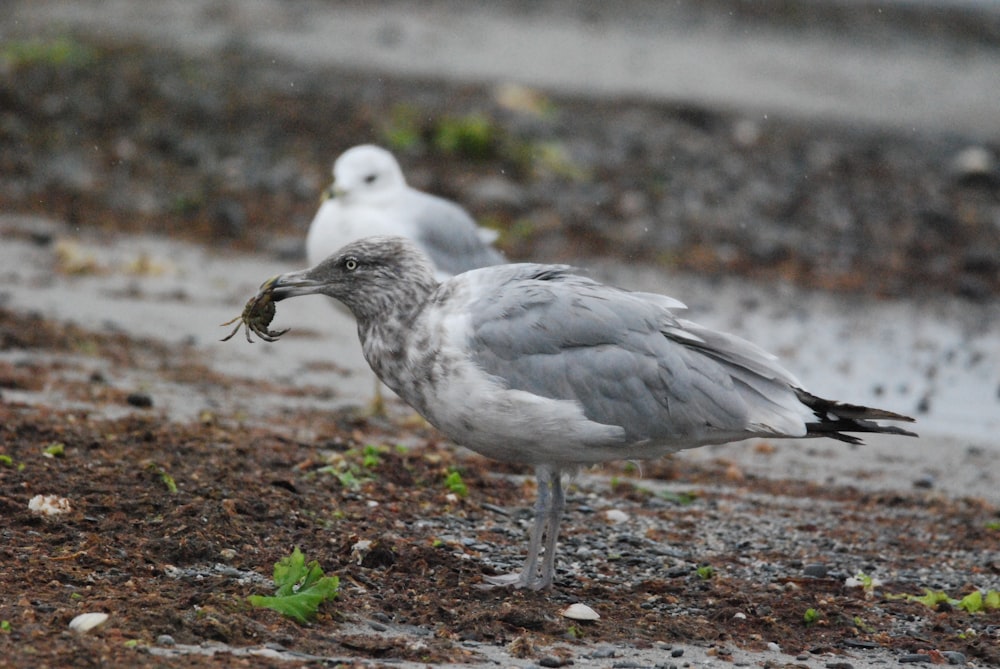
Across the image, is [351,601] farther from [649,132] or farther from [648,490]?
[649,132]

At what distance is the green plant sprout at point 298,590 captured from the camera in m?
4.69

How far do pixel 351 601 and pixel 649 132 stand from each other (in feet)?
33.5

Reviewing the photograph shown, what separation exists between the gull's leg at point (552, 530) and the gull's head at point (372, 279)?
92 cm

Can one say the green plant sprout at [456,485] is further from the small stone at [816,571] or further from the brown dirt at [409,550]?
the small stone at [816,571]

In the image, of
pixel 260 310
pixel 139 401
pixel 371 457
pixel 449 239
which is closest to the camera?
pixel 260 310

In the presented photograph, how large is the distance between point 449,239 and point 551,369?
3.16 metres

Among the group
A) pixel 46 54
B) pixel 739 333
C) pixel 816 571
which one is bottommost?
pixel 816 571

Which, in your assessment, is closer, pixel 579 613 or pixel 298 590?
pixel 298 590

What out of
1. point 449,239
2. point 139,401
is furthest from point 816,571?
point 139,401

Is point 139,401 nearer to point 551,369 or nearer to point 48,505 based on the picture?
point 48,505

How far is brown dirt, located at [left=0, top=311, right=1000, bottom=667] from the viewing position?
182 inches

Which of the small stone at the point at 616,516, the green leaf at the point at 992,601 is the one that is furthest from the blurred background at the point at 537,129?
the green leaf at the point at 992,601

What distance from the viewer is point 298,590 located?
16.0 feet

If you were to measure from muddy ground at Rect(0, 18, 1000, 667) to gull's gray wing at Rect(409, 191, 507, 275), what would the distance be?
3.37 feet
